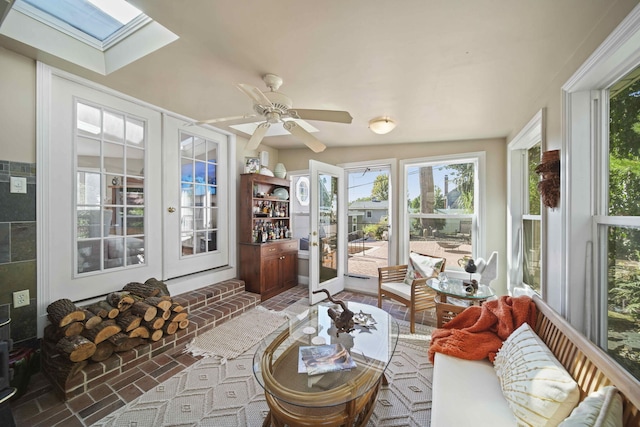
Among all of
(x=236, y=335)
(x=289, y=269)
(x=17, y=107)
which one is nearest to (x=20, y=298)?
(x=17, y=107)

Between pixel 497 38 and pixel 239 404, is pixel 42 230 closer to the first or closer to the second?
pixel 239 404

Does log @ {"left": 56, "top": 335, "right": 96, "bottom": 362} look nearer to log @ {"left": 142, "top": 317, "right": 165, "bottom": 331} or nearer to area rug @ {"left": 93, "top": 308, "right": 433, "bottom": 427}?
log @ {"left": 142, "top": 317, "right": 165, "bottom": 331}

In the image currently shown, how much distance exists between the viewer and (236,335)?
2668mm

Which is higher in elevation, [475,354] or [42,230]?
[42,230]

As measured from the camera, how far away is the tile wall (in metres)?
1.85

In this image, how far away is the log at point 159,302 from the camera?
2.36 m

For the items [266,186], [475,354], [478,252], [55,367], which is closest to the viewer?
[475,354]

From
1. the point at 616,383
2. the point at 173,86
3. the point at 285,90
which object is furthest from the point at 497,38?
the point at 173,86

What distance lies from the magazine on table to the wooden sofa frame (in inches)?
43.9

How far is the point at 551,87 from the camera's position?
1.91 m

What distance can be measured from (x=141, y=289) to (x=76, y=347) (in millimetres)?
703

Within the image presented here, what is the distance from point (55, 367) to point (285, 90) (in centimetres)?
276

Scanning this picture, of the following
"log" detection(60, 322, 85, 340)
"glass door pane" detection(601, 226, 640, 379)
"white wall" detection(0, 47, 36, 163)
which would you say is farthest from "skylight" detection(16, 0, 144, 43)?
"glass door pane" detection(601, 226, 640, 379)

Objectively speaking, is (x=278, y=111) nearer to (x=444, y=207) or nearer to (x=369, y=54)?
(x=369, y=54)
